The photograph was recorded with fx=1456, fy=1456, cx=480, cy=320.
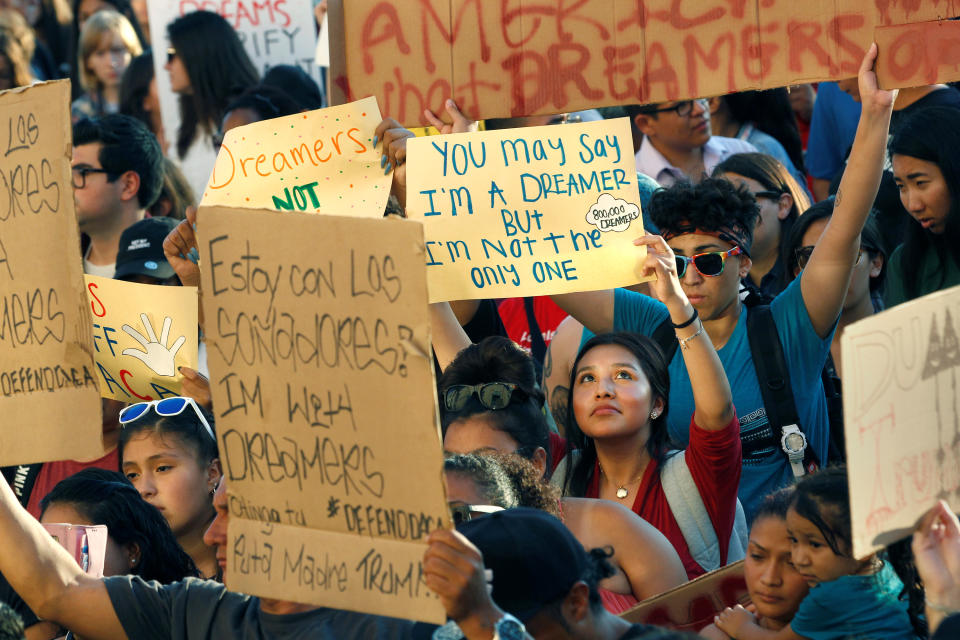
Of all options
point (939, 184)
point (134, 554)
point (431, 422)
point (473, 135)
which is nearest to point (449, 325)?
point (473, 135)

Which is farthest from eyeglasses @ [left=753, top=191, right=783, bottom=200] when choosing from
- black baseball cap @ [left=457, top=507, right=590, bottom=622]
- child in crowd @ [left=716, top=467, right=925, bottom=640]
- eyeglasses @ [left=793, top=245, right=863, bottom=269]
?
black baseball cap @ [left=457, top=507, right=590, bottom=622]

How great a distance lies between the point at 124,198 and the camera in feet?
20.2

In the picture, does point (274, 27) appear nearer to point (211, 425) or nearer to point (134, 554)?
point (211, 425)

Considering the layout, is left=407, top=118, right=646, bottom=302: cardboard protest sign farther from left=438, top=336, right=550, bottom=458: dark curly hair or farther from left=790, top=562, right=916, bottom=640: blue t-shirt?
left=790, top=562, right=916, bottom=640: blue t-shirt

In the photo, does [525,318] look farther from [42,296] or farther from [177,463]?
[42,296]

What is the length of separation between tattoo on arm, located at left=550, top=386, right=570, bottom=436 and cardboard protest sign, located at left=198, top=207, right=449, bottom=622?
69.9 inches

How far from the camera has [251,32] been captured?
7168 mm

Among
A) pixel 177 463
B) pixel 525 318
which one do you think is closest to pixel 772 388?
pixel 525 318

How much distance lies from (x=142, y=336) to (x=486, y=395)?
1.06m

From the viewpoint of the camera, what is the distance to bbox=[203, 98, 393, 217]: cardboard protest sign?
4.09 m

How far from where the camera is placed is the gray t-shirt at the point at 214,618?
295 cm

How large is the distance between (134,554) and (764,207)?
2.73 m

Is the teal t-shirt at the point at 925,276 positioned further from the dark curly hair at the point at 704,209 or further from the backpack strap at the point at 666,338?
the backpack strap at the point at 666,338

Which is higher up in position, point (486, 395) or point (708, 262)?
point (708, 262)
